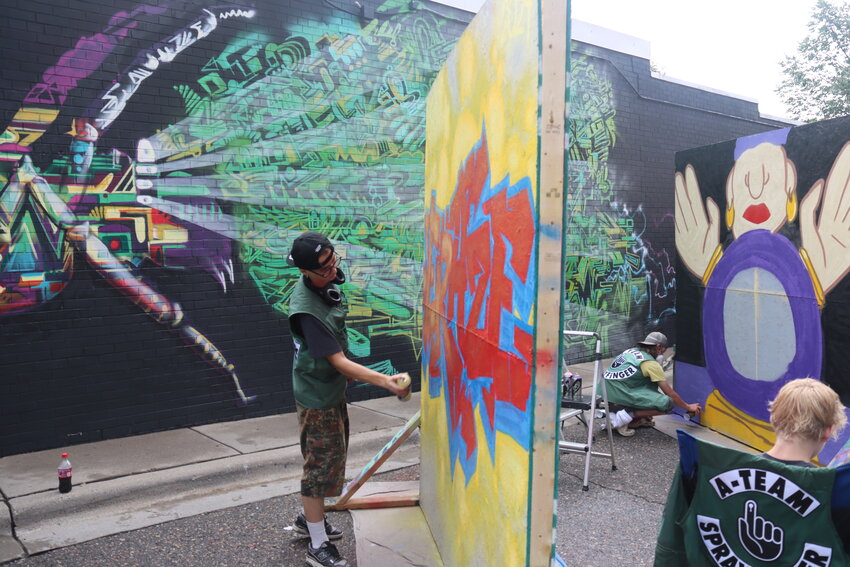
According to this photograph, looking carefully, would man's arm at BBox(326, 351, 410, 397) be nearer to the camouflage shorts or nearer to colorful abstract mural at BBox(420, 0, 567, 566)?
colorful abstract mural at BBox(420, 0, 567, 566)

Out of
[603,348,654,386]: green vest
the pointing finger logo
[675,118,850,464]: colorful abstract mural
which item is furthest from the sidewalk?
the pointing finger logo

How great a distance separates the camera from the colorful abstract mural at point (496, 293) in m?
2.17

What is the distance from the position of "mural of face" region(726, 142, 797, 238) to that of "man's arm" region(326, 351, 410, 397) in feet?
13.8

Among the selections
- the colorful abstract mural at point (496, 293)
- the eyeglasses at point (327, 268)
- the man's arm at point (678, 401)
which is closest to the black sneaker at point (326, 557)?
the colorful abstract mural at point (496, 293)

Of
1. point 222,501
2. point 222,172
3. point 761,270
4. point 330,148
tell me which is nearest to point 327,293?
point 222,501

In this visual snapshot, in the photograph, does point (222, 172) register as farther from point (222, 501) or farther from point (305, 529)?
point (305, 529)

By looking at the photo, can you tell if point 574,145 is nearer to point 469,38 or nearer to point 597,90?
point 597,90

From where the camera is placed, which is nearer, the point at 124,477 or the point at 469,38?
the point at 469,38

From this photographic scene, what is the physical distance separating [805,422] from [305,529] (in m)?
3.09

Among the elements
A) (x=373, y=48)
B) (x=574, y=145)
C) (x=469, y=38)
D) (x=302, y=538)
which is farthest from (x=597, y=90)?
(x=302, y=538)

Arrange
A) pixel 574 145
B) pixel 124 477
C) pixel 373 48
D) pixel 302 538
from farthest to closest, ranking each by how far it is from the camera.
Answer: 1. pixel 574 145
2. pixel 373 48
3. pixel 124 477
4. pixel 302 538

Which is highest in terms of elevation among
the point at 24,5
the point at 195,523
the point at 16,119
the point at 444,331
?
the point at 24,5

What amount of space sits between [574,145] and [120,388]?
7450 mm

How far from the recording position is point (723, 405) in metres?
6.49
